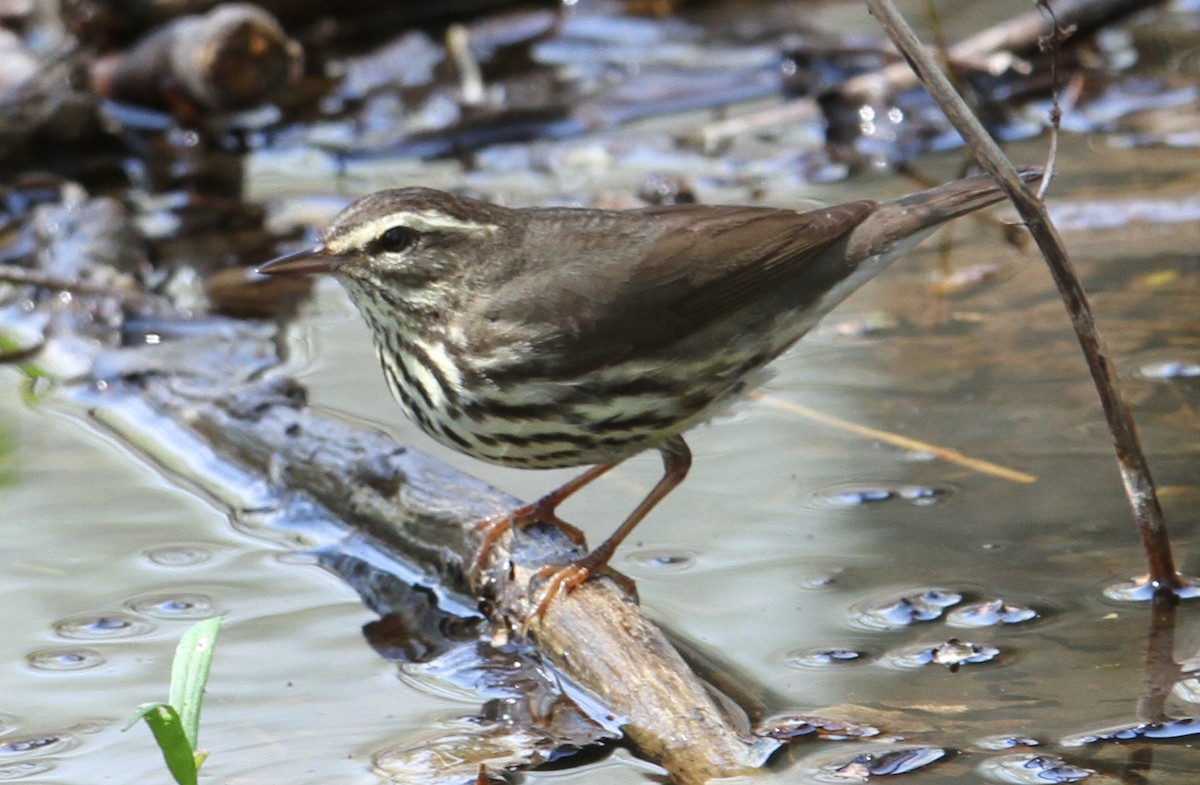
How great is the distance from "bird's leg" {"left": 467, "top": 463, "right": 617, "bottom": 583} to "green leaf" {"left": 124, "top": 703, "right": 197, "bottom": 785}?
1460mm

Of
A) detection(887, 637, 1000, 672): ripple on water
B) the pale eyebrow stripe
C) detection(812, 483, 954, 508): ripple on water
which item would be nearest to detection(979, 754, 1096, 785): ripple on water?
detection(887, 637, 1000, 672): ripple on water

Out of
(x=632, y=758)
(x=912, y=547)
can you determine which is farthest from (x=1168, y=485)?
(x=632, y=758)

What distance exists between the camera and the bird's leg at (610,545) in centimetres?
448

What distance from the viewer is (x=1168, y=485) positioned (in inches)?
206

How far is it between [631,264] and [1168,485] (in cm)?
186

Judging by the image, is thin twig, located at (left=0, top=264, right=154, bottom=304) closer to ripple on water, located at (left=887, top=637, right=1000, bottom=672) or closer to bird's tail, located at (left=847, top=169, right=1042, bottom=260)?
bird's tail, located at (left=847, top=169, right=1042, bottom=260)

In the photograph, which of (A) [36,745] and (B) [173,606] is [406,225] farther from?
(A) [36,745]

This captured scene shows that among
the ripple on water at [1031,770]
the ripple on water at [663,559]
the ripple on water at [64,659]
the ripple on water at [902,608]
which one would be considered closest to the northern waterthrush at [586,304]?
Answer: the ripple on water at [663,559]

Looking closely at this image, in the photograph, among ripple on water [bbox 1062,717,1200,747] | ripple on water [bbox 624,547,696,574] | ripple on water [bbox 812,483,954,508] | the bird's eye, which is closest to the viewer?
ripple on water [bbox 1062,717,1200,747]

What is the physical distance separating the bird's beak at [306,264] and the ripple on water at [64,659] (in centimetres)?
119

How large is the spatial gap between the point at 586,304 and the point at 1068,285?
139 cm

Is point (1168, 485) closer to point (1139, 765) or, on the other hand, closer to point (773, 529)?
point (773, 529)

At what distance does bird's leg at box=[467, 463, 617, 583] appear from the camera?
190 inches

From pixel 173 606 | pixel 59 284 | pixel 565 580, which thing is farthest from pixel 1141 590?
pixel 59 284
